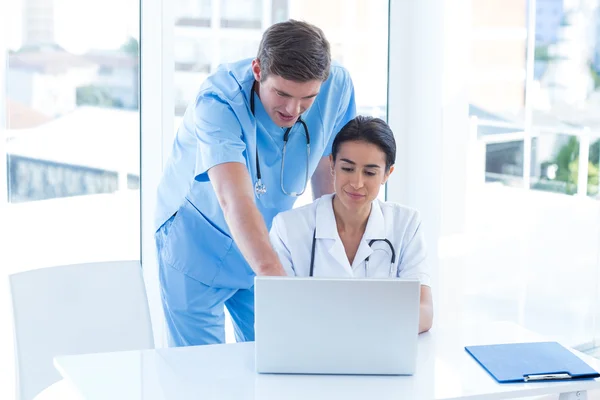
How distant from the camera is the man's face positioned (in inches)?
72.9

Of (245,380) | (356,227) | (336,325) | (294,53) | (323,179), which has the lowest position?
(245,380)

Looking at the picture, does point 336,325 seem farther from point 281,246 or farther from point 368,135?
point 368,135

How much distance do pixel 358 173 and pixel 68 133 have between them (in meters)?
0.97

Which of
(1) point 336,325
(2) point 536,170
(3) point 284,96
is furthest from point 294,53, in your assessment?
(2) point 536,170

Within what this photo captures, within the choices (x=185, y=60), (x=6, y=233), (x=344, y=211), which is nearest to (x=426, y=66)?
(x=185, y=60)

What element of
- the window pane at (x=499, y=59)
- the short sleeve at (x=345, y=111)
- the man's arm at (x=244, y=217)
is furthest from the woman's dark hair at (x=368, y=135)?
the window pane at (x=499, y=59)

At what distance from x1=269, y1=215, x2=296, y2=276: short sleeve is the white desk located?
319 mm

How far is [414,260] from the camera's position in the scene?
1991mm

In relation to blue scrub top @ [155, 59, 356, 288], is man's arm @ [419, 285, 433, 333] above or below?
below

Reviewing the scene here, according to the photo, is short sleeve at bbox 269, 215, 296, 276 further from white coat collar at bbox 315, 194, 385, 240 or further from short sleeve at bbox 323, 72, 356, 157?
short sleeve at bbox 323, 72, 356, 157

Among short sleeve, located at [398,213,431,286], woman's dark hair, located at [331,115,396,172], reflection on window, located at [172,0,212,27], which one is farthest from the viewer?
reflection on window, located at [172,0,212,27]

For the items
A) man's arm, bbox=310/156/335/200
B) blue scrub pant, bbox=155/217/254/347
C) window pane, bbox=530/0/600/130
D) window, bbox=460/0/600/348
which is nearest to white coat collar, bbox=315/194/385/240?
man's arm, bbox=310/156/335/200

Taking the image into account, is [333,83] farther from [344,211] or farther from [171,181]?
[171,181]

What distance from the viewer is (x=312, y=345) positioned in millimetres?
1537
